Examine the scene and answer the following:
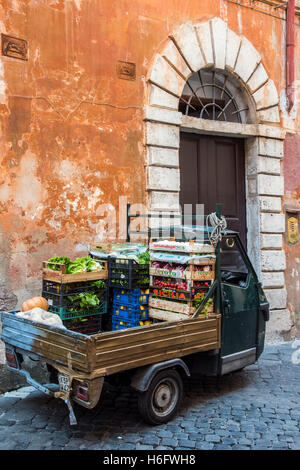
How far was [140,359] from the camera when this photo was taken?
386 cm

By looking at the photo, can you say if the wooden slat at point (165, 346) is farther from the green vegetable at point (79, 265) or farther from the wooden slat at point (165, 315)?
the green vegetable at point (79, 265)

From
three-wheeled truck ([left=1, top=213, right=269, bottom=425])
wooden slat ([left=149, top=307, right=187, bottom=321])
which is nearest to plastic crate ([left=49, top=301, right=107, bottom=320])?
three-wheeled truck ([left=1, top=213, right=269, bottom=425])

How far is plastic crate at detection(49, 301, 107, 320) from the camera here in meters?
4.41

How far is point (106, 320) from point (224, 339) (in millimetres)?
1321

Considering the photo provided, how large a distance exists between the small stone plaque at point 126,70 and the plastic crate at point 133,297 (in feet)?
10.5

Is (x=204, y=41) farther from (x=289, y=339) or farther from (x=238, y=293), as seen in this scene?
(x=289, y=339)

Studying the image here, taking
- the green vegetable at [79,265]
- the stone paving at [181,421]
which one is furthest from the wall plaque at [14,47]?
the stone paving at [181,421]

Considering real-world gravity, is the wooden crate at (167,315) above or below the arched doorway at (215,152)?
below

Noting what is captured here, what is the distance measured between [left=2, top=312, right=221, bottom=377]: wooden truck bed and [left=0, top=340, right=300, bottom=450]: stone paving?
0.63 meters

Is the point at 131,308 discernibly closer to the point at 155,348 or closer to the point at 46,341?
the point at 155,348

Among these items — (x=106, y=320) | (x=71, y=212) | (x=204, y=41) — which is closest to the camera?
(x=106, y=320)

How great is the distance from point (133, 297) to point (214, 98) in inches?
166

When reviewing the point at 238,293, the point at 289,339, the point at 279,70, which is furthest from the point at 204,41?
the point at 289,339

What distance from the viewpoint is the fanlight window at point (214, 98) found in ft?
23.6
